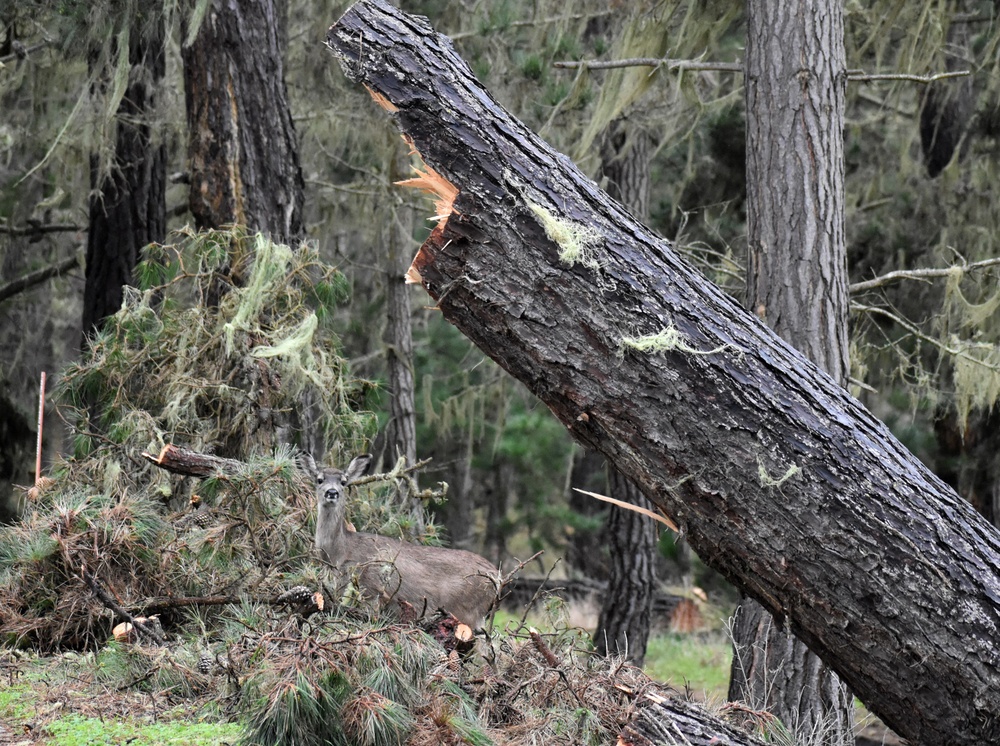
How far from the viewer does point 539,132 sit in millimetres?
10273

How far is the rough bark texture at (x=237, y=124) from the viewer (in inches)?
341

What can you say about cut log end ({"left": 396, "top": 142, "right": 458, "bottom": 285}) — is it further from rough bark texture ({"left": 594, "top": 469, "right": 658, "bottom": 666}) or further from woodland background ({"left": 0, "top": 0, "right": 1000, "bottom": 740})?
rough bark texture ({"left": 594, "top": 469, "right": 658, "bottom": 666})

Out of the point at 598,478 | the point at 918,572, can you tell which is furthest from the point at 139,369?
the point at 598,478

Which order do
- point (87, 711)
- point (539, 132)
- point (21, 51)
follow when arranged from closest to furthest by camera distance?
point (87, 711), point (21, 51), point (539, 132)

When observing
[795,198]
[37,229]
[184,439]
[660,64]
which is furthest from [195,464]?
[37,229]

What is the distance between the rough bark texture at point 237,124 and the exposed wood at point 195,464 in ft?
8.12

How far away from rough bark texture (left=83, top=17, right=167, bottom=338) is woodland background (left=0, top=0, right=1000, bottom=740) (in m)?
0.04

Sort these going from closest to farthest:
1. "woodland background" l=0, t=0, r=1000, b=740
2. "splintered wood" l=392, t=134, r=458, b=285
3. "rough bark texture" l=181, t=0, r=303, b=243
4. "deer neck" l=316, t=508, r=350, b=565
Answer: "splintered wood" l=392, t=134, r=458, b=285
"deer neck" l=316, t=508, r=350, b=565
"woodland background" l=0, t=0, r=1000, b=740
"rough bark texture" l=181, t=0, r=303, b=243

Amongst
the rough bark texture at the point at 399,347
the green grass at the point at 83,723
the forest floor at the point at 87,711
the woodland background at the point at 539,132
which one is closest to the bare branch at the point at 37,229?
the woodland background at the point at 539,132

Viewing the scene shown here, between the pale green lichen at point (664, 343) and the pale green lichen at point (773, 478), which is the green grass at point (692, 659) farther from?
the pale green lichen at point (664, 343)

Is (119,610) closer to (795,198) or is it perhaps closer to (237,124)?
(237,124)

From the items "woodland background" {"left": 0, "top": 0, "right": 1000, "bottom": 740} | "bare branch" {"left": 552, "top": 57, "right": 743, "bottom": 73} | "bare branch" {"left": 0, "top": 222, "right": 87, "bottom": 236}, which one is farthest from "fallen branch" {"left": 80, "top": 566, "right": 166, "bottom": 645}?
"bare branch" {"left": 0, "top": 222, "right": 87, "bottom": 236}

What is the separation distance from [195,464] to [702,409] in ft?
12.0

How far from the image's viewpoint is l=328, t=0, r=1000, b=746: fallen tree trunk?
13.7 ft
